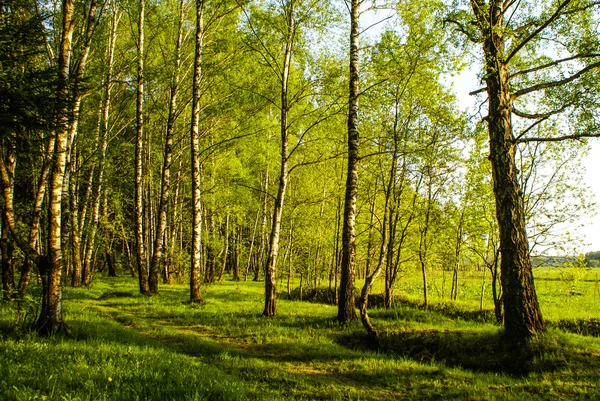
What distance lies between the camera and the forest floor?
198 inches

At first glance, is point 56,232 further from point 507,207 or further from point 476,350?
point 507,207

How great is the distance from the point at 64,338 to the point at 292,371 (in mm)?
4547

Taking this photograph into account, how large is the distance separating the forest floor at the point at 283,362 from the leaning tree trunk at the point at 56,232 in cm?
36

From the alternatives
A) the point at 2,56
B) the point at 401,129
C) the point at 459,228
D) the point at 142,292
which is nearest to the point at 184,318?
the point at 142,292

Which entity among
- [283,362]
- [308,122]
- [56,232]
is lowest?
[283,362]

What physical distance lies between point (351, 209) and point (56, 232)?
25.5 feet

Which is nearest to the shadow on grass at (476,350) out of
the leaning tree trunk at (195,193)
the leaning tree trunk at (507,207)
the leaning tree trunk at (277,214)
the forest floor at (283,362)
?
the forest floor at (283,362)

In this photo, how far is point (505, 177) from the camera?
8.52 meters

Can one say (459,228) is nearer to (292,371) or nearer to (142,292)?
(292,371)

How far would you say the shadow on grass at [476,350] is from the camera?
23.4 ft

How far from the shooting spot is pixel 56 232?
288 inches

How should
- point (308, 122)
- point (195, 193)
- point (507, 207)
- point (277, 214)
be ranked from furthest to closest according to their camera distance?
point (308, 122)
point (195, 193)
point (277, 214)
point (507, 207)

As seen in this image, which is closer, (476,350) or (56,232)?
(56,232)

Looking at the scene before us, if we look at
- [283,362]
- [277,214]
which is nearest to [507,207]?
[283,362]
